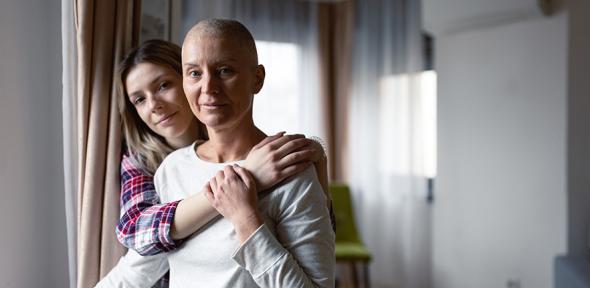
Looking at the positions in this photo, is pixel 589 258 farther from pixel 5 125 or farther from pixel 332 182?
pixel 5 125

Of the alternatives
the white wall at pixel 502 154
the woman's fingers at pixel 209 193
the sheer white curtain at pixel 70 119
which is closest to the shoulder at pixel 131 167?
the sheer white curtain at pixel 70 119

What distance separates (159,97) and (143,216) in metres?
0.33

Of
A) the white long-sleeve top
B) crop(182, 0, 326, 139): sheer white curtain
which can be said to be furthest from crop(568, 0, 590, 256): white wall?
the white long-sleeve top

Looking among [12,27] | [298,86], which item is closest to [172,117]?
[12,27]

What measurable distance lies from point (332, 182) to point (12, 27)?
2909 mm

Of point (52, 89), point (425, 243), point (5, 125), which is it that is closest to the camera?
point (5, 125)

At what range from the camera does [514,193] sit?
2918mm

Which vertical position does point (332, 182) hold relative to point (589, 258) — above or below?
above

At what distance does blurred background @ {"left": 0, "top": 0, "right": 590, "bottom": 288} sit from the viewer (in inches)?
50.6

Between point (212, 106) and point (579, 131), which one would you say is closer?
point (212, 106)

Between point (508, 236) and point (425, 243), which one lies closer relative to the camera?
point (508, 236)

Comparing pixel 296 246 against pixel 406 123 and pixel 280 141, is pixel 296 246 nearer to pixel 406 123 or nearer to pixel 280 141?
pixel 280 141

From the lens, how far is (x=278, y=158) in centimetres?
93

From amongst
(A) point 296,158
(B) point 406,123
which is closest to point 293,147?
(A) point 296,158
